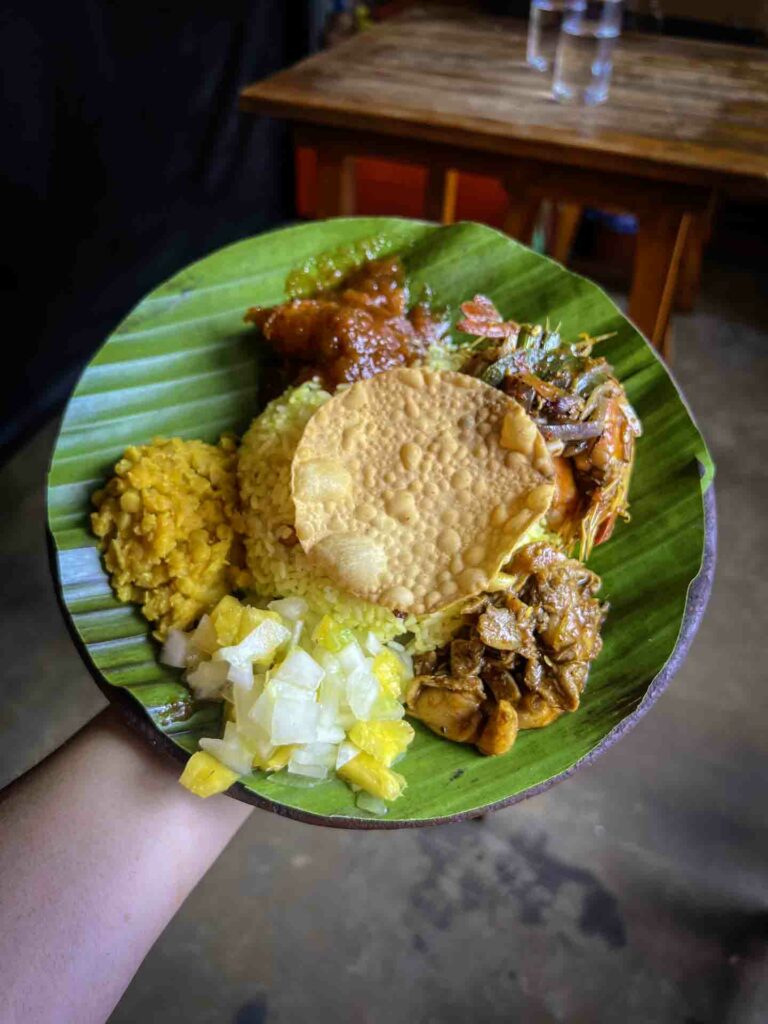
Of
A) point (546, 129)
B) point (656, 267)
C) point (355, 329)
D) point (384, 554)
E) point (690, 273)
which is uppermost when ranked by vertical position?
point (546, 129)

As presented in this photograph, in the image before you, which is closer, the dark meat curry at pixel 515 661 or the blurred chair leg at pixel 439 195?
the dark meat curry at pixel 515 661

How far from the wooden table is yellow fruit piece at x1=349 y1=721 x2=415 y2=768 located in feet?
7.85

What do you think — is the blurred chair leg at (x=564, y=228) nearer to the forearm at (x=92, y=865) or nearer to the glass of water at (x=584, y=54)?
the glass of water at (x=584, y=54)

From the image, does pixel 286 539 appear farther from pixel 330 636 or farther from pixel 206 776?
pixel 206 776

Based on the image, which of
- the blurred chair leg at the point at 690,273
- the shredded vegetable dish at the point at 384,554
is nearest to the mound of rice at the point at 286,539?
the shredded vegetable dish at the point at 384,554

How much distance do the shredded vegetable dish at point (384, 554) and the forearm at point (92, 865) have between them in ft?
0.70

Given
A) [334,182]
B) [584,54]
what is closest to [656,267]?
[584,54]

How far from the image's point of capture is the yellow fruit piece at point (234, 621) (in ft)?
5.83

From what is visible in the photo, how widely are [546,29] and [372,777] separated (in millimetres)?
3559

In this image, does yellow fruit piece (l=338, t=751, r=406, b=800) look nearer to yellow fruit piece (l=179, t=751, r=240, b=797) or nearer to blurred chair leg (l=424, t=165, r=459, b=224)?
yellow fruit piece (l=179, t=751, r=240, b=797)

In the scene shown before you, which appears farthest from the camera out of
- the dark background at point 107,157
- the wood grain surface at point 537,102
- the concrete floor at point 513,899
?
the dark background at point 107,157

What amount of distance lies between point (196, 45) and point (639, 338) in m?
3.30

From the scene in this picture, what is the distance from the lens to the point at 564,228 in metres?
4.89

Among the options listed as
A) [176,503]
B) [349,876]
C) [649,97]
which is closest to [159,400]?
[176,503]
